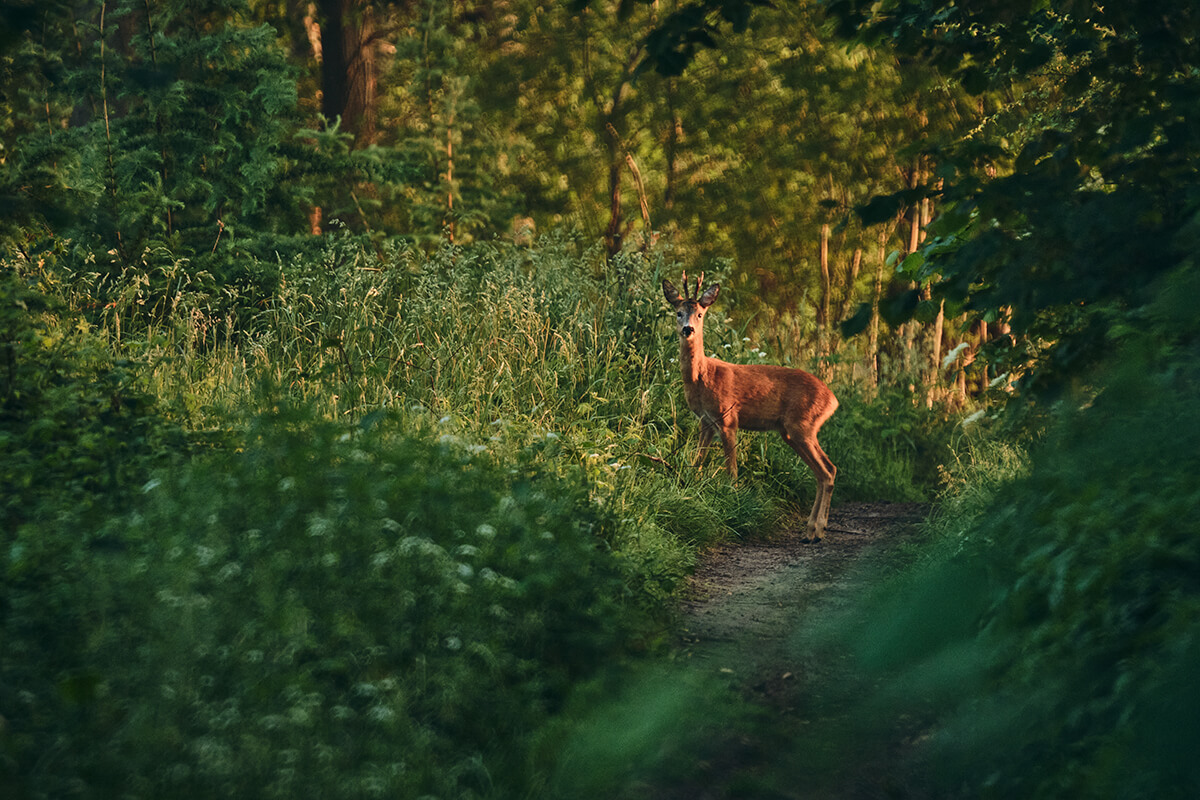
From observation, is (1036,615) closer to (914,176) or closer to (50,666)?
(50,666)

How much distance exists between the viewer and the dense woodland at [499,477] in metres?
3.01

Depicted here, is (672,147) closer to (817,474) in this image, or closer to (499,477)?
(817,474)

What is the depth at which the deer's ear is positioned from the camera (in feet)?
28.1

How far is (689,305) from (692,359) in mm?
437

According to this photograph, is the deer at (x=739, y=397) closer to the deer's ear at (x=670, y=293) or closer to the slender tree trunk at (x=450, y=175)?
the deer's ear at (x=670, y=293)

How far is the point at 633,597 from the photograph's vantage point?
16.4ft

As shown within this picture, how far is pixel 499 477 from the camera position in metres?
4.80

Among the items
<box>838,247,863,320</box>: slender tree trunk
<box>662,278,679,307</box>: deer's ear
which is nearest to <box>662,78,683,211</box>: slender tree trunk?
<box>838,247,863,320</box>: slender tree trunk

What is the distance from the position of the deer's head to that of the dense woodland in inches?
28.4

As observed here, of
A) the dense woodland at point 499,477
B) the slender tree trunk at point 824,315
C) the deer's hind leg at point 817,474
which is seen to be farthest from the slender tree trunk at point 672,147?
the deer's hind leg at point 817,474

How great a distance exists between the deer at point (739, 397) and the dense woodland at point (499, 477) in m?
0.36

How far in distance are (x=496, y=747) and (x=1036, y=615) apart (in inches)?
70.9

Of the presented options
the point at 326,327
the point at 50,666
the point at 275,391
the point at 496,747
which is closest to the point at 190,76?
the point at 326,327

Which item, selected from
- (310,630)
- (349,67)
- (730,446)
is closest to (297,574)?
(310,630)
